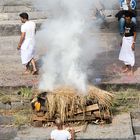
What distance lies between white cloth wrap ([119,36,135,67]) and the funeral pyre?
202 cm

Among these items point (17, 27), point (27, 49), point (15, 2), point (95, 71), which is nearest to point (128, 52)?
point (95, 71)

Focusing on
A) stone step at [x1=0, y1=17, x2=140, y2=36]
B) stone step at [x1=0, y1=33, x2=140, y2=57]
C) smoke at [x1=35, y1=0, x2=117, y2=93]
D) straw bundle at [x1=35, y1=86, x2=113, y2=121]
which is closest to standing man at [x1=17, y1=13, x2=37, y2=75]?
smoke at [x1=35, y1=0, x2=117, y2=93]

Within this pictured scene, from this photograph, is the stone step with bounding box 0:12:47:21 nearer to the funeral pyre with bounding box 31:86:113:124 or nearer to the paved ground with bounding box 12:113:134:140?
the funeral pyre with bounding box 31:86:113:124

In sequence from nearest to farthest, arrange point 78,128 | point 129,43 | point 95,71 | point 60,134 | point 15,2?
point 60,134
point 78,128
point 129,43
point 95,71
point 15,2

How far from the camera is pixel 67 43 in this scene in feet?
32.7

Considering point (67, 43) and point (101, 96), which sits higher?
point (67, 43)

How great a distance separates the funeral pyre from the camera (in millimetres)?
9359

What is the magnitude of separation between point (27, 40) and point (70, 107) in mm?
2567

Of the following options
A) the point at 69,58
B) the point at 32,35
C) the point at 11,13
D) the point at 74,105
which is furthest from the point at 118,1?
the point at 74,105

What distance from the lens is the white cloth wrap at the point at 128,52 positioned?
11227 mm

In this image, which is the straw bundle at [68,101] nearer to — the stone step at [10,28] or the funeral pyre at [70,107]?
the funeral pyre at [70,107]

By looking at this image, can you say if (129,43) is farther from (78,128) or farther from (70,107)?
(78,128)

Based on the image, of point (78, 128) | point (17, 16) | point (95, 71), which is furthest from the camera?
point (17, 16)

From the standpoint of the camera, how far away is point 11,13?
51.2ft
